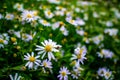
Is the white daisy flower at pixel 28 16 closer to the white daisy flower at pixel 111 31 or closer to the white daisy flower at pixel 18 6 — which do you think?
the white daisy flower at pixel 18 6

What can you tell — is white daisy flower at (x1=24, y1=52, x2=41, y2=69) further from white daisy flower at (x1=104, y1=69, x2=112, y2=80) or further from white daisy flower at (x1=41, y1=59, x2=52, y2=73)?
white daisy flower at (x1=104, y1=69, x2=112, y2=80)

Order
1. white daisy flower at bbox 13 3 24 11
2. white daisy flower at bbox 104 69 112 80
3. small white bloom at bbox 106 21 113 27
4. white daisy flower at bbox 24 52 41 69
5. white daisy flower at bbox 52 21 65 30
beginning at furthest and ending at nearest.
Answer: small white bloom at bbox 106 21 113 27 → white daisy flower at bbox 13 3 24 11 → white daisy flower at bbox 52 21 65 30 → white daisy flower at bbox 104 69 112 80 → white daisy flower at bbox 24 52 41 69

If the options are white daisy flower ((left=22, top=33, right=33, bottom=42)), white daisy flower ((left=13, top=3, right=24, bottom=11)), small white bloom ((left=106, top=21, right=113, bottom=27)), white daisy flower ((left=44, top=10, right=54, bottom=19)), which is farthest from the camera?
small white bloom ((left=106, top=21, right=113, bottom=27))

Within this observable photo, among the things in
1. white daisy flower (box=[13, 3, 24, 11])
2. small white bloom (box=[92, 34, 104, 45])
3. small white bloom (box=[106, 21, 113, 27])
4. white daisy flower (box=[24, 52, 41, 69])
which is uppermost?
white daisy flower (box=[13, 3, 24, 11])

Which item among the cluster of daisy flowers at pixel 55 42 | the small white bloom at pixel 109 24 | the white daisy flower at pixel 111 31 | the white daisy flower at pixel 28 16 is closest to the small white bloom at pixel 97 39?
the cluster of daisy flowers at pixel 55 42

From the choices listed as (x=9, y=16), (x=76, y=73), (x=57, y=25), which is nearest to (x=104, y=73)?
(x=76, y=73)

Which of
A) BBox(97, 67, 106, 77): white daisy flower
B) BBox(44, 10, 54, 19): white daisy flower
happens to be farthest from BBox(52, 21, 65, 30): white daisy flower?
BBox(97, 67, 106, 77): white daisy flower

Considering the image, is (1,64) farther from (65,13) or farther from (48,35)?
(65,13)

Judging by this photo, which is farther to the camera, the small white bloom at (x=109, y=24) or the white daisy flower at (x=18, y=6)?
the small white bloom at (x=109, y=24)
